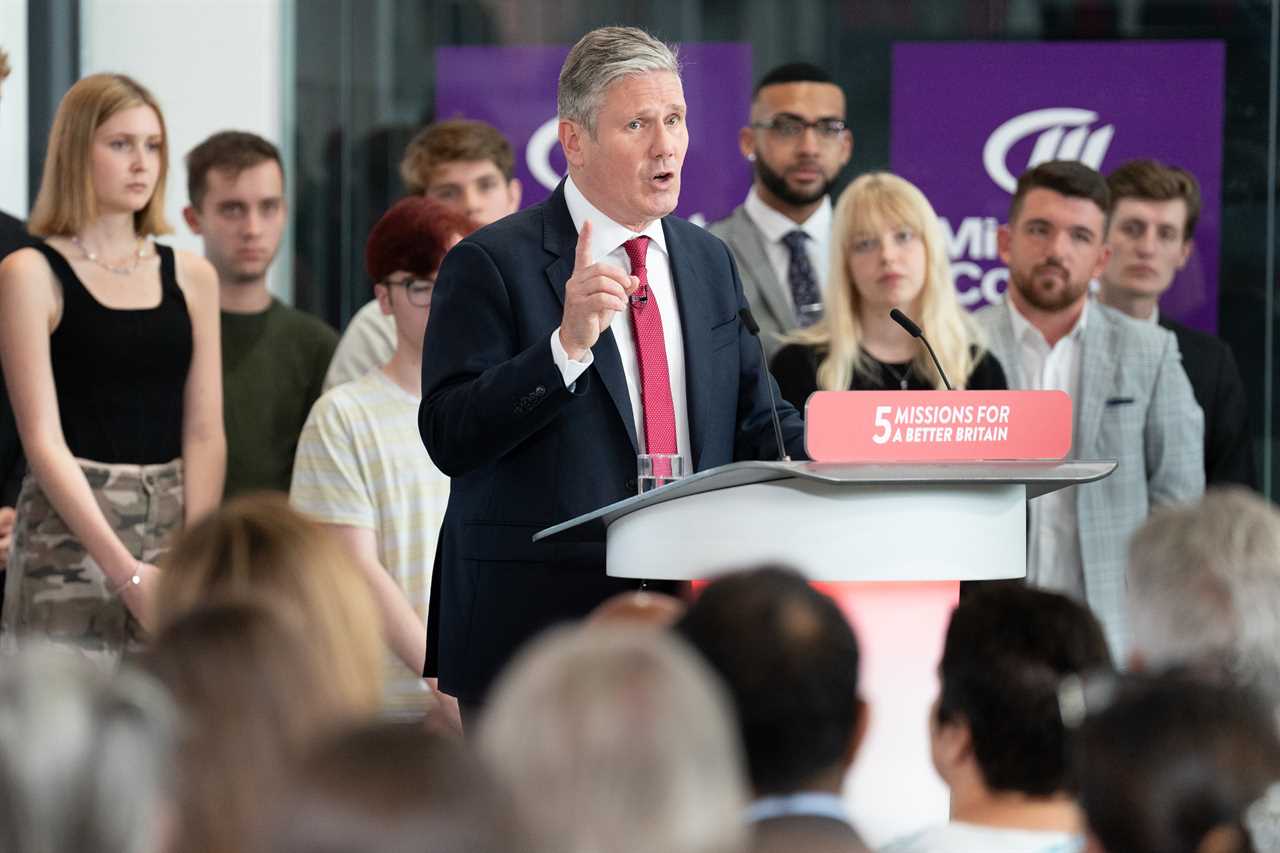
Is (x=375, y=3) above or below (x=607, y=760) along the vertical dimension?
above

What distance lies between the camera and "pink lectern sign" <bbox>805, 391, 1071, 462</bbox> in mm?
2844

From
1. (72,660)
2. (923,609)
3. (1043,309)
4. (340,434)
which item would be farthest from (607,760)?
(1043,309)

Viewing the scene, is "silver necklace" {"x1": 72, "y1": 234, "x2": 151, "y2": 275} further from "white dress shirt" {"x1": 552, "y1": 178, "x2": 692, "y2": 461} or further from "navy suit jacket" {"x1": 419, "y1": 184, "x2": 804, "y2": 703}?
"white dress shirt" {"x1": 552, "y1": 178, "x2": 692, "y2": 461}

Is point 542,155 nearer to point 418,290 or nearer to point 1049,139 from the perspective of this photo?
point 1049,139

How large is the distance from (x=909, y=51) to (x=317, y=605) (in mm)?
5744

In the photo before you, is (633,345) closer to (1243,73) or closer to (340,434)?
(340,434)

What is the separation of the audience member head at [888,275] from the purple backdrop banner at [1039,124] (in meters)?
1.83

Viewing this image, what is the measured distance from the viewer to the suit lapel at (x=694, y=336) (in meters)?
3.51

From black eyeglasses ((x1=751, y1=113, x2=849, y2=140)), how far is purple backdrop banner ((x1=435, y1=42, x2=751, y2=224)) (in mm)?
999

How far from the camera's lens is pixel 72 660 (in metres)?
1.62

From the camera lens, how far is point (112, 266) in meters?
4.68

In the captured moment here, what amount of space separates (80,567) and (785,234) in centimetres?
261

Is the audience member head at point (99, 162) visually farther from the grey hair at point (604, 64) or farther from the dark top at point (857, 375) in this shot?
the dark top at point (857, 375)

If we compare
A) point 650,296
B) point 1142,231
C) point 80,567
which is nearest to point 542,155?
point 1142,231
